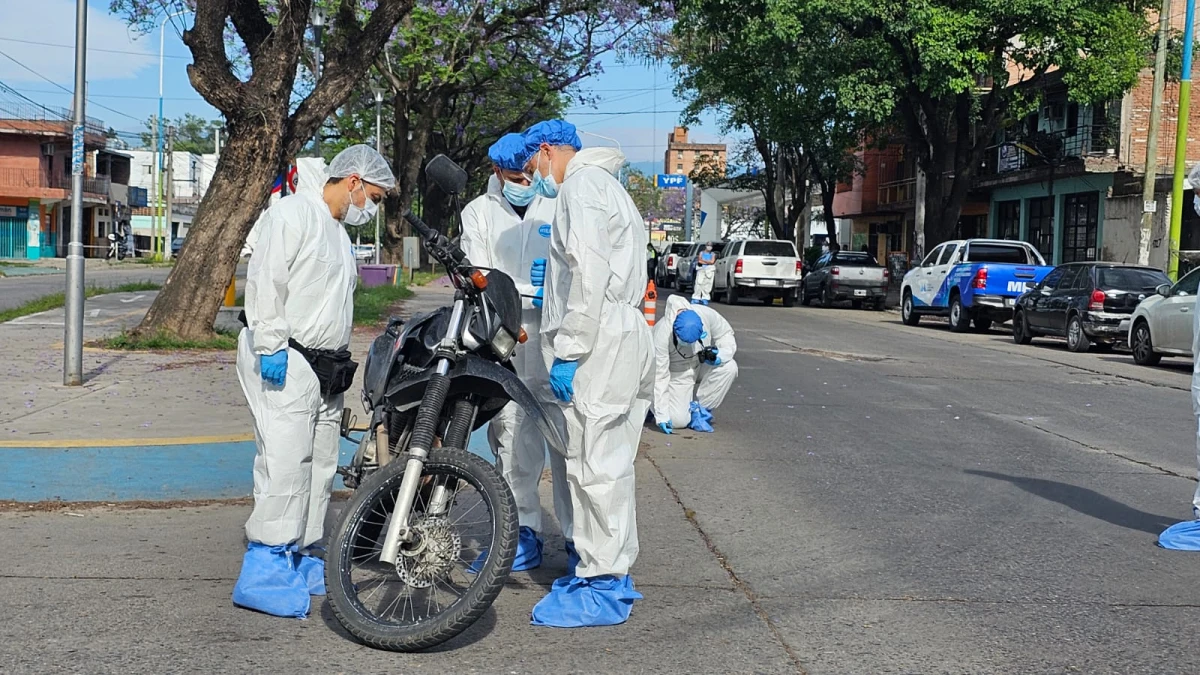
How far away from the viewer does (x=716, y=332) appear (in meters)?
10.2

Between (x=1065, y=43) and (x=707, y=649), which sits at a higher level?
(x=1065, y=43)

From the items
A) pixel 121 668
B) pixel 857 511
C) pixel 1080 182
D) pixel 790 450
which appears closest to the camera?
pixel 121 668

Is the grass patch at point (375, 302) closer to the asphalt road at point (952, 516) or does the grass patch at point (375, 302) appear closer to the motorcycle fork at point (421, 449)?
the asphalt road at point (952, 516)

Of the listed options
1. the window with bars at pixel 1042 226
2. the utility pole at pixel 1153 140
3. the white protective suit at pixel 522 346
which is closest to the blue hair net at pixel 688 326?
the white protective suit at pixel 522 346

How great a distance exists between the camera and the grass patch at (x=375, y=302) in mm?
19781

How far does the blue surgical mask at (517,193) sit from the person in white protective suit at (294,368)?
2.66ft

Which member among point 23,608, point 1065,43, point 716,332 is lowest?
point 23,608

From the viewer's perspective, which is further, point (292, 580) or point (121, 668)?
point (292, 580)

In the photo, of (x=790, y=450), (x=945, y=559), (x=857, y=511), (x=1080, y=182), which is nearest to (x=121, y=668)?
(x=945, y=559)

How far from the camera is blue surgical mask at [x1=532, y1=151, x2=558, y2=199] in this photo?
5.46m

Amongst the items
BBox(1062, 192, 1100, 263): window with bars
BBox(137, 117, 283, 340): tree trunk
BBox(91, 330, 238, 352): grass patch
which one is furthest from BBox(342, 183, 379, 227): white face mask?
BBox(1062, 192, 1100, 263): window with bars

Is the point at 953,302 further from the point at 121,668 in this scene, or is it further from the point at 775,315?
the point at 121,668

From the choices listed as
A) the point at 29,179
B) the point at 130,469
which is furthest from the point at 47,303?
the point at 29,179

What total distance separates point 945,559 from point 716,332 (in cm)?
426
